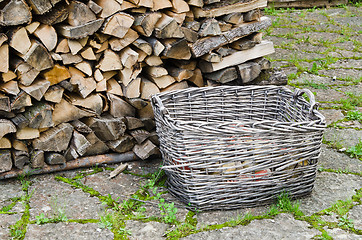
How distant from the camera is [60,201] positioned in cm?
252

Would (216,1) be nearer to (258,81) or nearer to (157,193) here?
(258,81)

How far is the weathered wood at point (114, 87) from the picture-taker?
2801 millimetres

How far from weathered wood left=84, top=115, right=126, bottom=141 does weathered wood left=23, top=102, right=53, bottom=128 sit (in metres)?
0.29

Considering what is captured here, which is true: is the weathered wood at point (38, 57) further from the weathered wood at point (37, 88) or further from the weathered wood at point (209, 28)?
the weathered wood at point (209, 28)

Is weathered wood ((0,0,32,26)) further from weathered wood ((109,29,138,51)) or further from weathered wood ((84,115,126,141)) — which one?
weathered wood ((84,115,126,141))

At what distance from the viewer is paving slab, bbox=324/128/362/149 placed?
322 centimetres

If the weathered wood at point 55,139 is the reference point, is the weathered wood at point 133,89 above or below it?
above

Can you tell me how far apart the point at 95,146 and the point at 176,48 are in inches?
33.0

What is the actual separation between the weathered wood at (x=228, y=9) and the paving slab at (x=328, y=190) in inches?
48.7

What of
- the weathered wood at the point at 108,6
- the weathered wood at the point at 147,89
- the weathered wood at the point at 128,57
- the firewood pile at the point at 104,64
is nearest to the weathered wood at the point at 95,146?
the firewood pile at the point at 104,64

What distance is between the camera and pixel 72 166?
283 centimetres

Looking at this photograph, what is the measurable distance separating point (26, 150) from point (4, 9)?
2.84 feet

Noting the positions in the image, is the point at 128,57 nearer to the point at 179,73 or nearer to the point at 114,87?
the point at 114,87

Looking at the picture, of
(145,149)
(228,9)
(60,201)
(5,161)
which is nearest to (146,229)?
(60,201)
